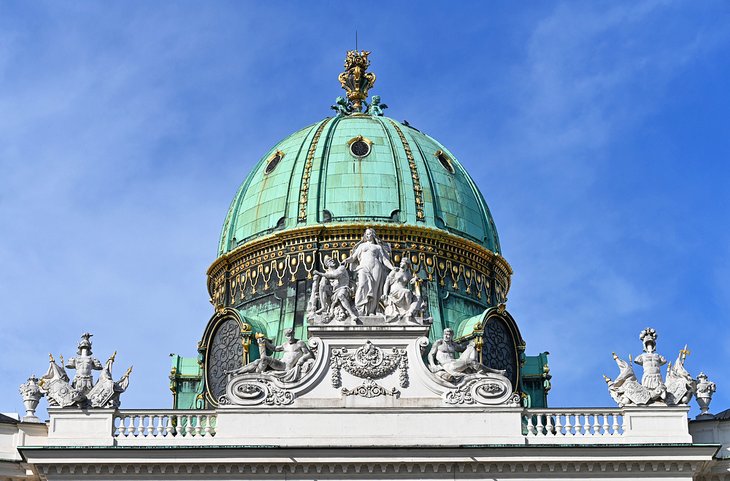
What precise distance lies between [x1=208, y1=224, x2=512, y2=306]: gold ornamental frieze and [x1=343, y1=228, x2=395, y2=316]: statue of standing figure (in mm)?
4984

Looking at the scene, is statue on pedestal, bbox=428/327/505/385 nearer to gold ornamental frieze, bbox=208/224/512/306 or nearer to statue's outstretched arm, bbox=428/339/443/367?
statue's outstretched arm, bbox=428/339/443/367

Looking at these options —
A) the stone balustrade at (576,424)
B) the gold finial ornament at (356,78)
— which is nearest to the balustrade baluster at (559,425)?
the stone balustrade at (576,424)

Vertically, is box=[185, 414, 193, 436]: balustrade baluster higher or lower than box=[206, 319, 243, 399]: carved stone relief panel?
lower

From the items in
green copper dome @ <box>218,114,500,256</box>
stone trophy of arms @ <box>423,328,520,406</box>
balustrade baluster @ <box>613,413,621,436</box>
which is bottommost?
balustrade baluster @ <box>613,413,621,436</box>

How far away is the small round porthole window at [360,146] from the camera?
54.7 m

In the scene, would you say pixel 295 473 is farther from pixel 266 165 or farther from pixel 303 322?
pixel 266 165

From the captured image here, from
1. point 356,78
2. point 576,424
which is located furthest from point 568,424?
point 356,78

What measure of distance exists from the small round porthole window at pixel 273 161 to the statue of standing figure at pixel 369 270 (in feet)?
27.6

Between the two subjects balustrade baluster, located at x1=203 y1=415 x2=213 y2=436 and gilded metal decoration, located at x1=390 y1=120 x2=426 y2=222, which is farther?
gilded metal decoration, located at x1=390 y1=120 x2=426 y2=222

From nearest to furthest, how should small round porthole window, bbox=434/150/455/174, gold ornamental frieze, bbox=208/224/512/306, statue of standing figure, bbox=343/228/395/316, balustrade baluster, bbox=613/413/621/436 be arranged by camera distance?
balustrade baluster, bbox=613/413/621/436, statue of standing figure, bbox=343/228/395/316, gold ornamental frieze, bbox=208/224/512/306, small round porthole window, bbox=434/150/455/174

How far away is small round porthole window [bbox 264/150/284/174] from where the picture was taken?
5547 centimetres

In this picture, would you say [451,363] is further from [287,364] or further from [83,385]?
[83,385]

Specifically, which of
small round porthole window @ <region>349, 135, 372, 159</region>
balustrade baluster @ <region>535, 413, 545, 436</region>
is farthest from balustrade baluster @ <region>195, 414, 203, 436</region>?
small round porthole window @ <region>349, 135, 372, 159</region>

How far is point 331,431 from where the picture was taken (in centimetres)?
4456
